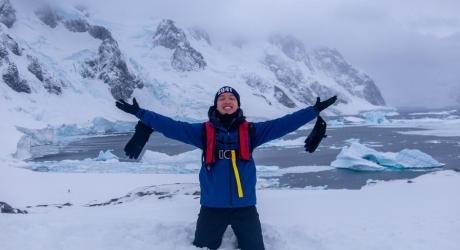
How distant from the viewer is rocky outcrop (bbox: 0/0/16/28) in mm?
106250

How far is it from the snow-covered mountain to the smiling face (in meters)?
57.5

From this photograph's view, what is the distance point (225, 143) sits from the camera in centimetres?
475

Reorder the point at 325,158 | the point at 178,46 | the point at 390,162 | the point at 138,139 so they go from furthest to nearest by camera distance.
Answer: the point at 178,46
the point at 325,158
the point at 390,162
the point at 138,139

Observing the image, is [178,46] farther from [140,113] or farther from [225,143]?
[225,143]

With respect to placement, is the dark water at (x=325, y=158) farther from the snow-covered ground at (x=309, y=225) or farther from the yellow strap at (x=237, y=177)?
the yellow strap at (x=237, y=177)

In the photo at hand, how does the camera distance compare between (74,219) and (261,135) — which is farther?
(74,219)

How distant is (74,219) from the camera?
5801 millimetres

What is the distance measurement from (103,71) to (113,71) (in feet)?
9.57

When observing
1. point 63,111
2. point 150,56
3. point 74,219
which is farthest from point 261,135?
point 150,56

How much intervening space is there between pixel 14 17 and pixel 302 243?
122m

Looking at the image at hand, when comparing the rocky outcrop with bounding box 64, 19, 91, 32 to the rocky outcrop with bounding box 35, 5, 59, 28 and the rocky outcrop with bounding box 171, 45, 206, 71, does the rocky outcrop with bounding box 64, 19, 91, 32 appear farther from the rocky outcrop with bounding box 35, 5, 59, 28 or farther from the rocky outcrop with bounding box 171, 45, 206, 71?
the rocky outcrop with bounding box 171, 45, 206, 71

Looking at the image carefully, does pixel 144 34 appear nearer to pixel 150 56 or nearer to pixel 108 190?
pixel 150 56

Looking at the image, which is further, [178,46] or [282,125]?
[178,46]

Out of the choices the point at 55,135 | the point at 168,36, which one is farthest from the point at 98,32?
the point at 55,135
